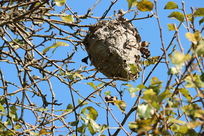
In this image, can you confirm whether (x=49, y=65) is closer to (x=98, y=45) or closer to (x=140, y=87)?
(x=98, y=45)

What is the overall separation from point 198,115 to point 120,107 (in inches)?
27.8

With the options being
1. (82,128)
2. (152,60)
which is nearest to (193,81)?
(82,128)

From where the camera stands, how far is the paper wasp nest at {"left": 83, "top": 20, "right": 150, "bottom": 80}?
9.16 feet

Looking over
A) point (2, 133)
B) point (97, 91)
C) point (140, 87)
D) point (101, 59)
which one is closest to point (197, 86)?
point (140, 87)

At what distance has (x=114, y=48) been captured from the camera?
110 inches

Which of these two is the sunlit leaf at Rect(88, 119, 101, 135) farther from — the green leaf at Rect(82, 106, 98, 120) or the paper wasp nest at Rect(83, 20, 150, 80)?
the paper wasp nest at Rect(83, 20, 150, 80)

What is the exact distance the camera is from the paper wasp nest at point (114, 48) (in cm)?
279

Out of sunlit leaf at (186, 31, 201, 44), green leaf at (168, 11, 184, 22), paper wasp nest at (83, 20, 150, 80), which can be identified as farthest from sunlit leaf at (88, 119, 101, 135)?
sunlit leaf at (186, 31, 201, 44)

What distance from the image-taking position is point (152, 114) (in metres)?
1.69

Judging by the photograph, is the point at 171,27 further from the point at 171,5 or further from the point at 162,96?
the point at 162,96

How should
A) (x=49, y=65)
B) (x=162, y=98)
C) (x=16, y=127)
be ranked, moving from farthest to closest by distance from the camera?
(x=49, y=65)
(x=16, y=127)
(x=162, y=98)

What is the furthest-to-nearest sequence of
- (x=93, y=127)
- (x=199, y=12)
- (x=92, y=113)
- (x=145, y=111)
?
(x=92, y=113) < (x=93, y=127) < (x=199, y=12) < (x=145, y=111)

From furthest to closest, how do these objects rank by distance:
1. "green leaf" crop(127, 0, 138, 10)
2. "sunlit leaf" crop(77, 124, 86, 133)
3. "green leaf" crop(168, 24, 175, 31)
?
"green leaf" crop(127, 0, 138, 10)
"sunlit leaf" crop(77, 124, 86, 133)
"green leaf" crop(168, 24, 175, 31)

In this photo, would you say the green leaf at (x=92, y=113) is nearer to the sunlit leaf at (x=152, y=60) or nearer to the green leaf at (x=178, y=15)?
the sunlit leaf at (x=152, y=60)
